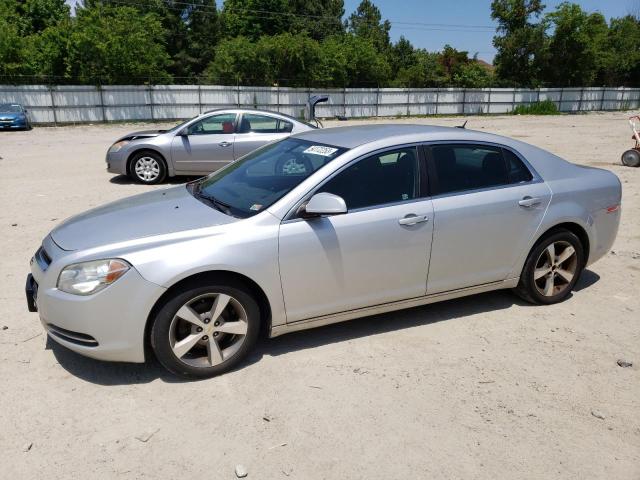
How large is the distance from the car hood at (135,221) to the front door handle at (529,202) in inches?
90.4

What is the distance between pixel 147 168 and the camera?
1045cm

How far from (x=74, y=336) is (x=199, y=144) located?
24.1ft

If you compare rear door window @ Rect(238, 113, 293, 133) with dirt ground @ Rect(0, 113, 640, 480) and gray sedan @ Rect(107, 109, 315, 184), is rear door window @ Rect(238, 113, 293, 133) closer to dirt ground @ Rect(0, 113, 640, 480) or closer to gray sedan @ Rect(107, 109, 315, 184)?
gray sedan @ Rect(107, 109, 315, 184)

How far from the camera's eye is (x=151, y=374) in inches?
144

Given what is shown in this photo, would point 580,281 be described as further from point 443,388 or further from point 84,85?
point 84,85

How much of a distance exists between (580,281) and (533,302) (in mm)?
1005

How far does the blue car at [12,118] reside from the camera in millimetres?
22578

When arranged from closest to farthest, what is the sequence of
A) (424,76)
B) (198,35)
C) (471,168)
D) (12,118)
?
(471,168) → (12,118) → (424,76) → (198,35)

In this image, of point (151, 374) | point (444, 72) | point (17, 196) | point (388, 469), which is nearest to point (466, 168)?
point (388, 469)

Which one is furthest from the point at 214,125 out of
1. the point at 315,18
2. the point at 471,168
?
the point at 315,18

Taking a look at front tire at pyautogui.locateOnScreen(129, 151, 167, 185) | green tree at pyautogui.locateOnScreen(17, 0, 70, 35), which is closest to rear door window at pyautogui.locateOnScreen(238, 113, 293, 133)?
front tire at pyautogui.locateOnScreen(129, 151, 167, 185)

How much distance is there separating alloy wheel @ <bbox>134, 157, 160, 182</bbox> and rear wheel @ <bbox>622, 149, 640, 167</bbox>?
10388mm

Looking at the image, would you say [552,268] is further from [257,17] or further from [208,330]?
[257,17]

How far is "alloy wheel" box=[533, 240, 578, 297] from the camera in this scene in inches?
184
